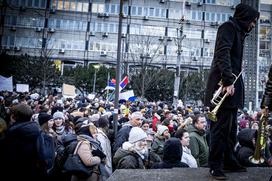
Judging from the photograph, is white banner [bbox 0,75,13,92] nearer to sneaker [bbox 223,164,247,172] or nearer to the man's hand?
sneaker [bbox 223,164,247,172]

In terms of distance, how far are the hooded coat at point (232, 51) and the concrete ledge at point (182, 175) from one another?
0.89 metres

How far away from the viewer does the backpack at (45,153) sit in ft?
14.3

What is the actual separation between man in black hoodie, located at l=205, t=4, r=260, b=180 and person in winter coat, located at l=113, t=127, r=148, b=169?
1.56 meters

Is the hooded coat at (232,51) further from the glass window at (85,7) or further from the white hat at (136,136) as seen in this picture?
the glass window at (85,7)

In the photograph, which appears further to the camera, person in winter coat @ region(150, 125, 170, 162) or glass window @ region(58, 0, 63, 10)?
glass window @ region(58, 0, 63, 10)

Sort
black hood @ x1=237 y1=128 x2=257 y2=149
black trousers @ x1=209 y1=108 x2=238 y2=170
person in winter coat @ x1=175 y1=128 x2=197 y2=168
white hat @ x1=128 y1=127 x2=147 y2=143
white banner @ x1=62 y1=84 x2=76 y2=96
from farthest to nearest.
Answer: white banner @ x1=62 y1=84 x2=76 y2=96, person in winter coat @ x1=175 y1=128 x2=197 y2=168, black hood @ x1=237 y1=128 x2=257 y2=149, white hat @ x1=128 y1=127 x2=147 y2=143, black trousers @ x1=209 y1=108 x2=238 y2=170

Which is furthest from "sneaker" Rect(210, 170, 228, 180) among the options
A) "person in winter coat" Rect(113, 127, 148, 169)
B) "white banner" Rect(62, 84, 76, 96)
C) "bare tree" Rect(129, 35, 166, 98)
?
"bare tree" Rect(129, 35, 166, 98)

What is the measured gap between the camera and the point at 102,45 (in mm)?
54875

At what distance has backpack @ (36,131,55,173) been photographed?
4.36 metres

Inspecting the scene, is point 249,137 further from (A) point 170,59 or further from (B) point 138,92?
(A) point 170,59

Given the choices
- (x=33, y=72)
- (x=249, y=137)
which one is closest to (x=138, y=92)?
(x=33, y=72)

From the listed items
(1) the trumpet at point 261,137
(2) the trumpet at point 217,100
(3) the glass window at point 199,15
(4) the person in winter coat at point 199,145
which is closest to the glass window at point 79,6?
(3) the glass window at point 199,15

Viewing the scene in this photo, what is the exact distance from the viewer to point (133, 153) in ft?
17.0

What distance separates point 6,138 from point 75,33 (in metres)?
52.1
